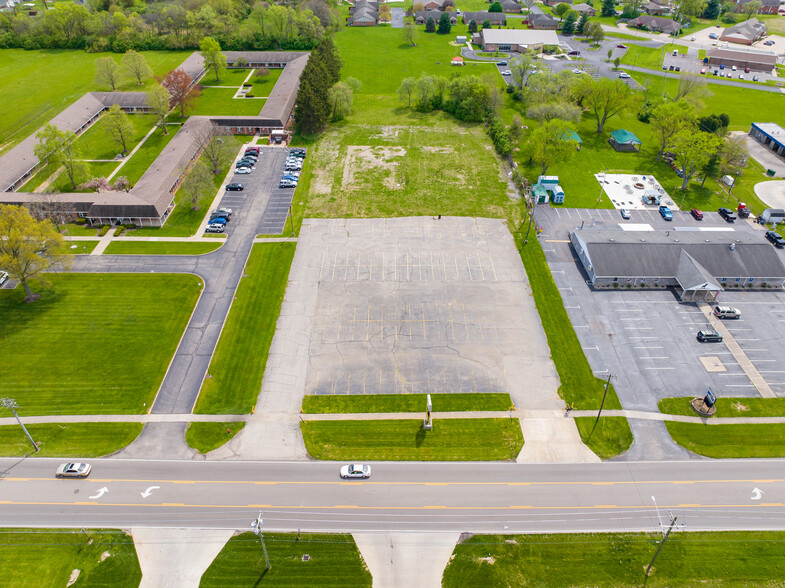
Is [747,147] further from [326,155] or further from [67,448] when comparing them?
[67,448]

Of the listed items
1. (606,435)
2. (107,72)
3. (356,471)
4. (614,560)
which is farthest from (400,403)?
(107,72)

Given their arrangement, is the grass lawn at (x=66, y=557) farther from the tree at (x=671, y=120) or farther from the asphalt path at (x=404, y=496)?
the tree at (x=671, y=120)

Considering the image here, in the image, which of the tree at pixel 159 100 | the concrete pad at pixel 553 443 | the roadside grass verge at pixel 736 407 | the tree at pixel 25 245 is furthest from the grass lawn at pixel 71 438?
the tree at pixel 159 100

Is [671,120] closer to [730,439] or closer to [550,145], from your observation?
[550,145]

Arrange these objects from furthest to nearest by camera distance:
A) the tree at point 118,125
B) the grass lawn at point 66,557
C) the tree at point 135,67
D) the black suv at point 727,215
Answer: the tree at point 135,67
the tree at point 118,125
the black suv at point 727,215
the grass lawn at point 66,557

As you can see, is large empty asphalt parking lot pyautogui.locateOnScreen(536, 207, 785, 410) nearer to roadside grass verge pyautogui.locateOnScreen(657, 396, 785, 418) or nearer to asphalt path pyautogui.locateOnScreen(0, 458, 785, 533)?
roadside grass verge pyautogui.locateOnScreen(657, 396, 785, 418)
